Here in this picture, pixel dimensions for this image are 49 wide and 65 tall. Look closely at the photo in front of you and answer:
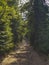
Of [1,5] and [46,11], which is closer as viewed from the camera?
[1,5]

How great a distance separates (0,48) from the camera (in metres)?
19.0

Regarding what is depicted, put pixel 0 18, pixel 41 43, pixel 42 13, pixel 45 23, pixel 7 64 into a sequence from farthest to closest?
1. pixel 42 13
2. pixel 45 23
3. pixel 41 43
4. pixel 0 18
5. pixel 7 64

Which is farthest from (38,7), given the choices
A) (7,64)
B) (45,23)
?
(7,64)

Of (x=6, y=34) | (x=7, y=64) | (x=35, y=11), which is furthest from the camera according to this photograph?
(x=35, y=11)

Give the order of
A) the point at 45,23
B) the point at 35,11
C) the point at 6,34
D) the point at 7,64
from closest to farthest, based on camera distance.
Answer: the point at 7,64 < the point at 6,34 < the point at 45,23 < the point at 35,11

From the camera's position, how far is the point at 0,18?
18578 mm

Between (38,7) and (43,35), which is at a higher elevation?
(38,7)

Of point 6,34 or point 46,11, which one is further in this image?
point 46,11

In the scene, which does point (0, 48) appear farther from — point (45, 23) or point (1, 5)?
point (45, 23)

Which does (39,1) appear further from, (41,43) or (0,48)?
(0,48)

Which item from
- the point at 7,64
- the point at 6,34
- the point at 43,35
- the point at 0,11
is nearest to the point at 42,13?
the point at 43,35

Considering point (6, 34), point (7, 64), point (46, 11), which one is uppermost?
point (46, 11)

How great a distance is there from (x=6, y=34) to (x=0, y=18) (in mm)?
2672

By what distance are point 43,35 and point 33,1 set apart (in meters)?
7.79
